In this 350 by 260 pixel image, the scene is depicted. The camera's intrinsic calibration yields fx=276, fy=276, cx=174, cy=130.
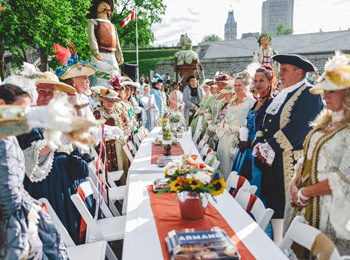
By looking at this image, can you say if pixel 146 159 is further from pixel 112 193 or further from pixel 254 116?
pixel 254 116

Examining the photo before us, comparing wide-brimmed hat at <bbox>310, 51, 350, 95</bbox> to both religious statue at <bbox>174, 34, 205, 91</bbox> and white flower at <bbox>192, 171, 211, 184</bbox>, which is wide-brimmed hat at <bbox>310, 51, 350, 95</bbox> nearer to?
white flower at <bbox>192, 171, 211, 184</bbox>

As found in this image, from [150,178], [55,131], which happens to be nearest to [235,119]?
[150,178]

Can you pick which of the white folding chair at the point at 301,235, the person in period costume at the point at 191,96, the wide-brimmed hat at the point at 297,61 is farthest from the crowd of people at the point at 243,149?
the person in period costume at the point at 191,96

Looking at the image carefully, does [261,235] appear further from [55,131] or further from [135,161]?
[135,161]

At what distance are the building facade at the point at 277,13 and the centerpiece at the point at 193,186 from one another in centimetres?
13677

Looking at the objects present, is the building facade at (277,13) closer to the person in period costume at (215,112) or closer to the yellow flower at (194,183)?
the person in period costume at (215,112)

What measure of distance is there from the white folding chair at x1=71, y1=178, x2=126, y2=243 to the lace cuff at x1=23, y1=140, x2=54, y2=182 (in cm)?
32

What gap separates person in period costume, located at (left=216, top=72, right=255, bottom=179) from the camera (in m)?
3.90

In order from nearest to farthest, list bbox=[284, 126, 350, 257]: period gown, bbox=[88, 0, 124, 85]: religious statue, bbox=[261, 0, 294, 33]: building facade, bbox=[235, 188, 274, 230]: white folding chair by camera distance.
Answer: bbox=[284, 126, 350, 257]: period gown < bbox=[235, 188, 274, 230]: white folding chair < bbox=[88, 0, 124, 85]: religious statue < bbox=[261, 0, 294, 33]: building facade

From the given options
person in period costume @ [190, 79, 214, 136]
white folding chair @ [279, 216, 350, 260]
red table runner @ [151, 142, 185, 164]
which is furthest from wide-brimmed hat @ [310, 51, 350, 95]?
person in period costume @ [190, 79, 214, 136]

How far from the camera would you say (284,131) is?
Result: 280 centimetres

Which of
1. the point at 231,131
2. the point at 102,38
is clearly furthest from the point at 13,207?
the point at 102,38

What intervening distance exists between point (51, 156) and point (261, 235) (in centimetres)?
176

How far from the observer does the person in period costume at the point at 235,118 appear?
3904 mm
